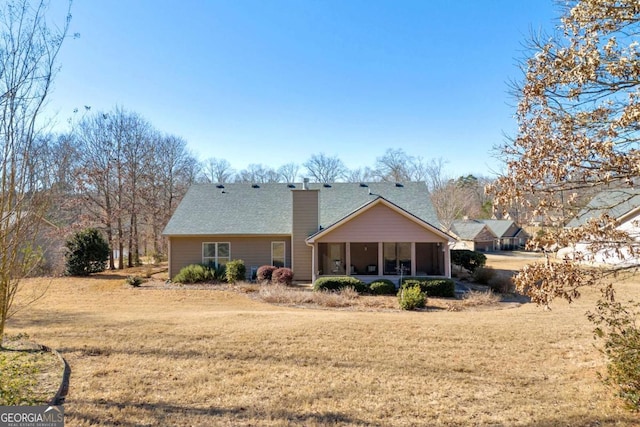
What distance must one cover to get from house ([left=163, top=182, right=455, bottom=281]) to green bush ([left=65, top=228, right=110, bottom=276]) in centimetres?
643

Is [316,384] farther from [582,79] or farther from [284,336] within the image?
[582,79]

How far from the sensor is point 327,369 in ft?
20.2

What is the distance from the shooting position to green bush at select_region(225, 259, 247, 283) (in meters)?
18.2

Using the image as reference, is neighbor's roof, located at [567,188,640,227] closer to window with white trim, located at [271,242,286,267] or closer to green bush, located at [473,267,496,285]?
green bush, located at [473,267,496,285]

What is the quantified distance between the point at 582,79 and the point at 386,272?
15.1 meters

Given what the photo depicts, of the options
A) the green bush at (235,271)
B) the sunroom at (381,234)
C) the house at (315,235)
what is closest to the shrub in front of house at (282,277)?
the house at (315,235)

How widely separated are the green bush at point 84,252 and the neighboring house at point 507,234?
48979 millimetres

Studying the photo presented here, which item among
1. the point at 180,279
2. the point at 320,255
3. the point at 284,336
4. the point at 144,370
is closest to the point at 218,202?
the point at 180,279

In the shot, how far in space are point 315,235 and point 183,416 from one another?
13057 millimetres

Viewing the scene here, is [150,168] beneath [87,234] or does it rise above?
above

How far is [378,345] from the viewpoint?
24.9 feet

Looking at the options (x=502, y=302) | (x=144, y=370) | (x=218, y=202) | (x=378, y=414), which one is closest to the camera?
(x=378, y=414)

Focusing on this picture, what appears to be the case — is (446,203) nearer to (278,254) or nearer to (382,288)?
(278,254)

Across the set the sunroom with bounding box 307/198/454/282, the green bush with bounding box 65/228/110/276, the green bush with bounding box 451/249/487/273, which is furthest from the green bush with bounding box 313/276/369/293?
the green bush with bounding box 65/228/110/276
